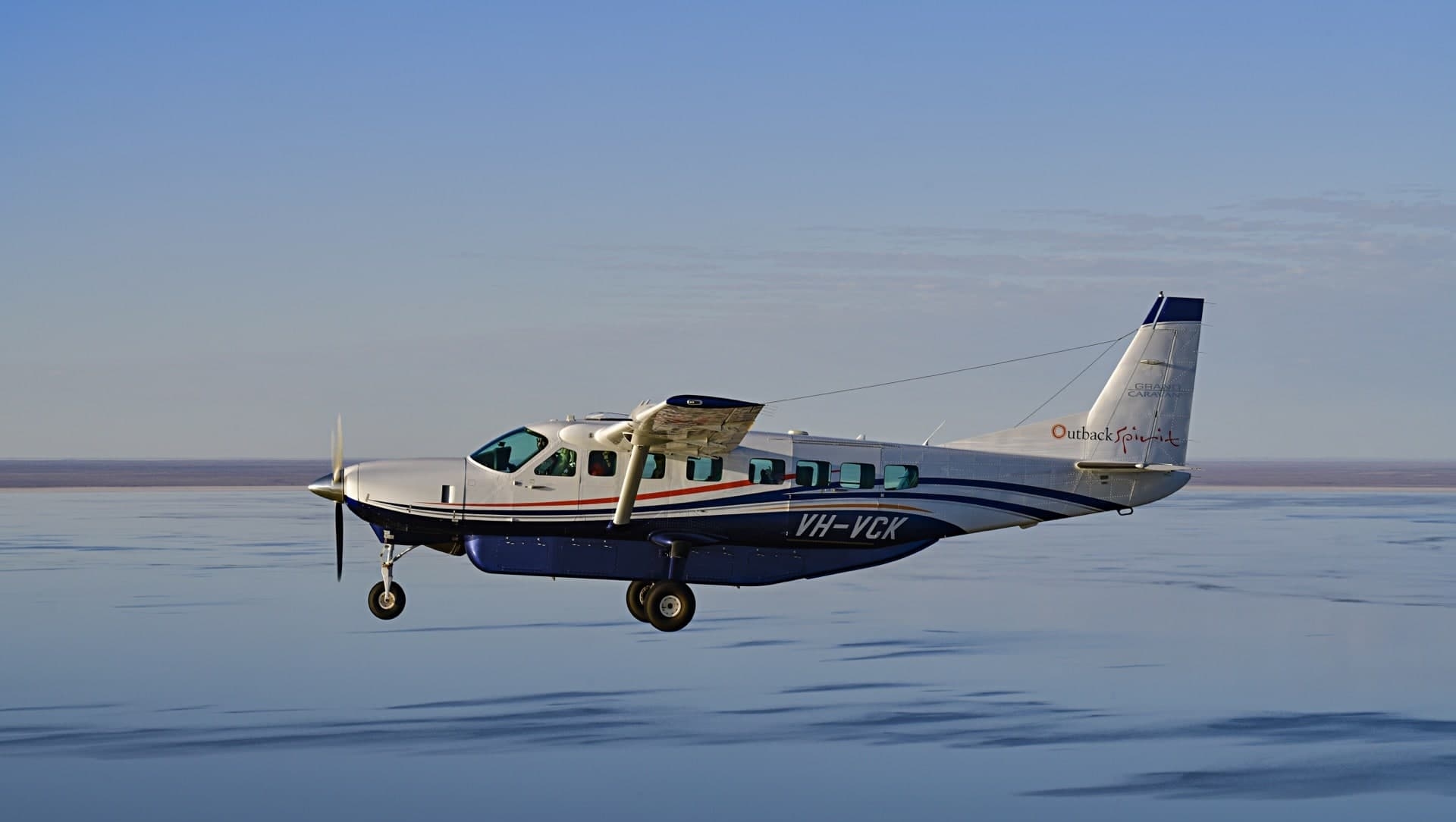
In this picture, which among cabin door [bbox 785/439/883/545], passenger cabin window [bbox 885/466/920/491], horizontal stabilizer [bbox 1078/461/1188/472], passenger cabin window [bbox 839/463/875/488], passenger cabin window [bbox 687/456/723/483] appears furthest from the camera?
horizontal stabilizer [bbox 1078/461/1188/472]

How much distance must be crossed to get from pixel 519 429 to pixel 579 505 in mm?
1501

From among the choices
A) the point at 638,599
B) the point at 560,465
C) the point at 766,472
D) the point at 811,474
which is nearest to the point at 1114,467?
the point at 811,474

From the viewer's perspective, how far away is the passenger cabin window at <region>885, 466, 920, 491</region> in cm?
2362

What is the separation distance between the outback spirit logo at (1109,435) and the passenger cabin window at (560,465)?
770 centimetres

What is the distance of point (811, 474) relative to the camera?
2330cm

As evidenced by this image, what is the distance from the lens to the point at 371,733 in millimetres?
16344

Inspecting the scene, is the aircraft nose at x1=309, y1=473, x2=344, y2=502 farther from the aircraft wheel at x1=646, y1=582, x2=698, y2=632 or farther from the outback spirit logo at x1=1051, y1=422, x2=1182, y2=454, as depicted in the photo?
the outback spirit logo at x1=1051, y1=422, x2=1182, y2=454

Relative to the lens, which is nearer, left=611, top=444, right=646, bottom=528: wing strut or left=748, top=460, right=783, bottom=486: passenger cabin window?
left=611, top=444, right=646, bottom=528: wing strut

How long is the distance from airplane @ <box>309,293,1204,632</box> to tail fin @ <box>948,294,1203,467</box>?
39 centimetres

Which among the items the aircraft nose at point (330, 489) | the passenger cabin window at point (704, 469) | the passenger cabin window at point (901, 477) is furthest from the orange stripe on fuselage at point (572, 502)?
the passenger cabin window at point (901, 477)

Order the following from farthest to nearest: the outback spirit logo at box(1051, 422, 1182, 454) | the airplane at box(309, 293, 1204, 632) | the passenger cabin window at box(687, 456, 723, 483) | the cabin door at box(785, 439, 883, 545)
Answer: the outback spirit logo at box(1051, 422, 1182, 454) < the cabin door at box(785, 439, 883, 545) < the passenger cabin window at box(687, 456, 723, 483) < the airplane at box(309, 293, 1204, 632)

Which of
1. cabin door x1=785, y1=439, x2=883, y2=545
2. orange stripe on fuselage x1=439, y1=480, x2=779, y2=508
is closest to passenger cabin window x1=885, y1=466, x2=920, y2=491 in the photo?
cabin door x1=785, y1=439, x2=883, y2=545

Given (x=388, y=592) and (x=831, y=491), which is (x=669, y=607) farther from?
(x=388, y=592)

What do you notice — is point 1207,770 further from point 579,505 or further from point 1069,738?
point 579,505
